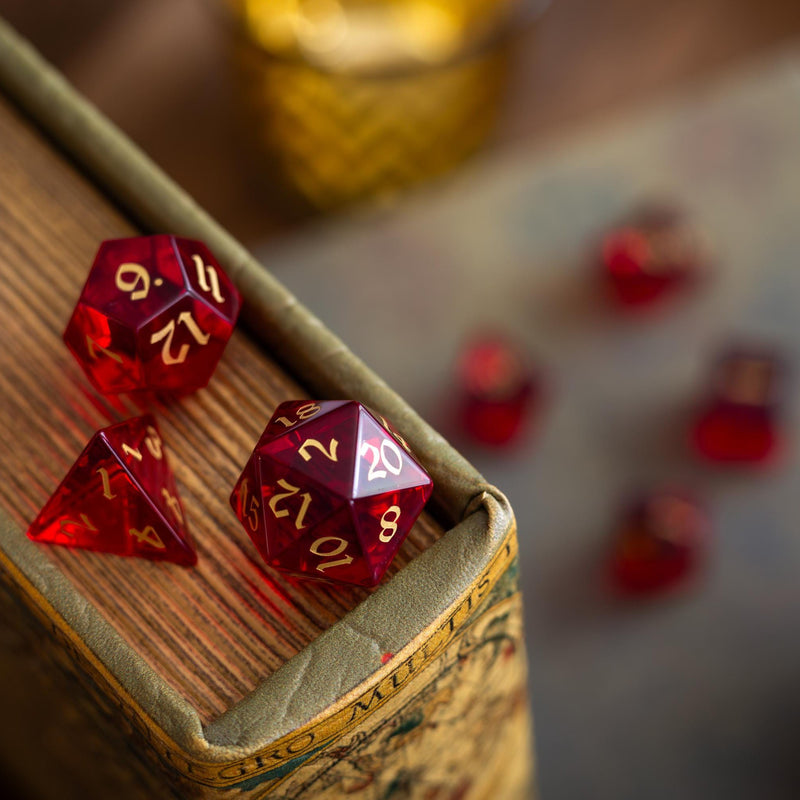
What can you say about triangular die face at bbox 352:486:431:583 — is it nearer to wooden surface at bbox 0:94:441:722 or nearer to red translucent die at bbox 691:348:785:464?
wooden surface at bbox 0:94:441:722

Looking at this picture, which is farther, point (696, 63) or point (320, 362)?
point (696, 63)

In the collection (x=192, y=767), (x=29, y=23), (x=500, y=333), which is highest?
(x=29, y=23)

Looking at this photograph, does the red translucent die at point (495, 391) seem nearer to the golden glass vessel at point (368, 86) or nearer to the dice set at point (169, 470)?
the golden glass vessel at point (368, 86)

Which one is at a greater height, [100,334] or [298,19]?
[298,19]

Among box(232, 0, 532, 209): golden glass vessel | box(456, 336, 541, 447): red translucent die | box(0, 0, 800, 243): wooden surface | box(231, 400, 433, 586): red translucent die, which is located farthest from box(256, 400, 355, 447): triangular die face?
box(0, 0, 800, 243): wooden surface

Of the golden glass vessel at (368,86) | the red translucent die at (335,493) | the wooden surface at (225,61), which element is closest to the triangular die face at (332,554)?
the red translucent die at (335,493)

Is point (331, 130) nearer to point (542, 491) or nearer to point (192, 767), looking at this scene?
point (542, 491)

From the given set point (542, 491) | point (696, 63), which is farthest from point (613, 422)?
point (696, 63)
